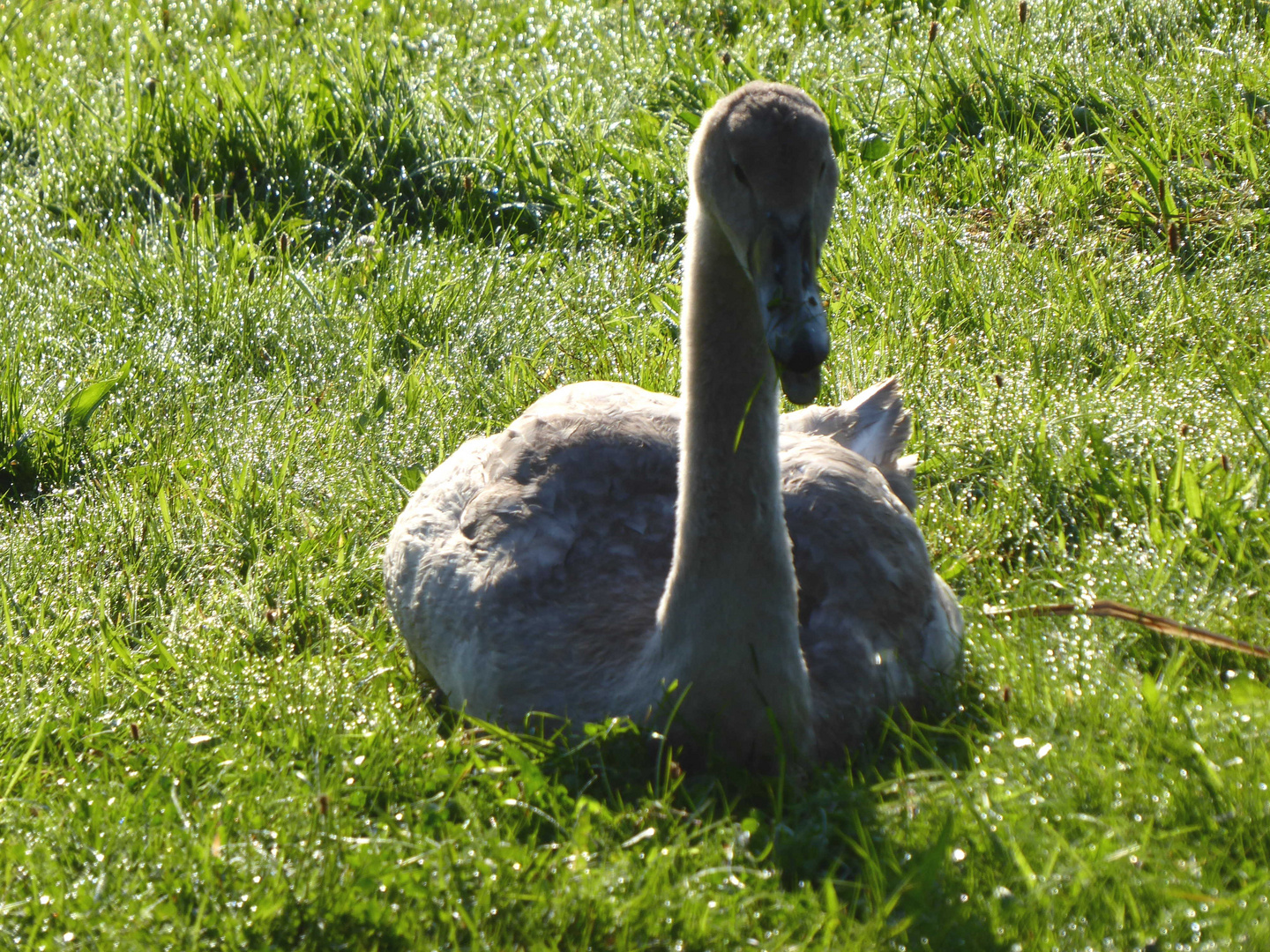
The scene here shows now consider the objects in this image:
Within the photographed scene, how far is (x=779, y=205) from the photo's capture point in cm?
240

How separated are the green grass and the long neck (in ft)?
0.69

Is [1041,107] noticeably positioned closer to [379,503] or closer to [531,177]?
[531,177]

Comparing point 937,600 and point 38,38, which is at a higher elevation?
point 38,38

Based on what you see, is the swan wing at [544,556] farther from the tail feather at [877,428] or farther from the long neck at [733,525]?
the tail feather at [877,428]

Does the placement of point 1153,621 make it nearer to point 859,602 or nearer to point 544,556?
point 859,602

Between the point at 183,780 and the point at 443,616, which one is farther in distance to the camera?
the point at 443,616

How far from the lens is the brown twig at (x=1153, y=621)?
2.84 m

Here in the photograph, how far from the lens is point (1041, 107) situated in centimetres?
542

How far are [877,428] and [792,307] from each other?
1.58m

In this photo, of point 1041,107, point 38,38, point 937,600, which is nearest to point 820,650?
point 937,600

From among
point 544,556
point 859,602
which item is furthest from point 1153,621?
point 544,556

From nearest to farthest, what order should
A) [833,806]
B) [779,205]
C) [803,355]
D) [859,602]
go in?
[803,355] < [779,205] < [833,806] < [859,602]

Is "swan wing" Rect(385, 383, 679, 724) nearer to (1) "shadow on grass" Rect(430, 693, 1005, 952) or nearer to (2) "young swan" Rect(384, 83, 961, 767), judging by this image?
(2) "young swan" Rect(384, 83, 961, 767)

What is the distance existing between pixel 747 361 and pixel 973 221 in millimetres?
2819
